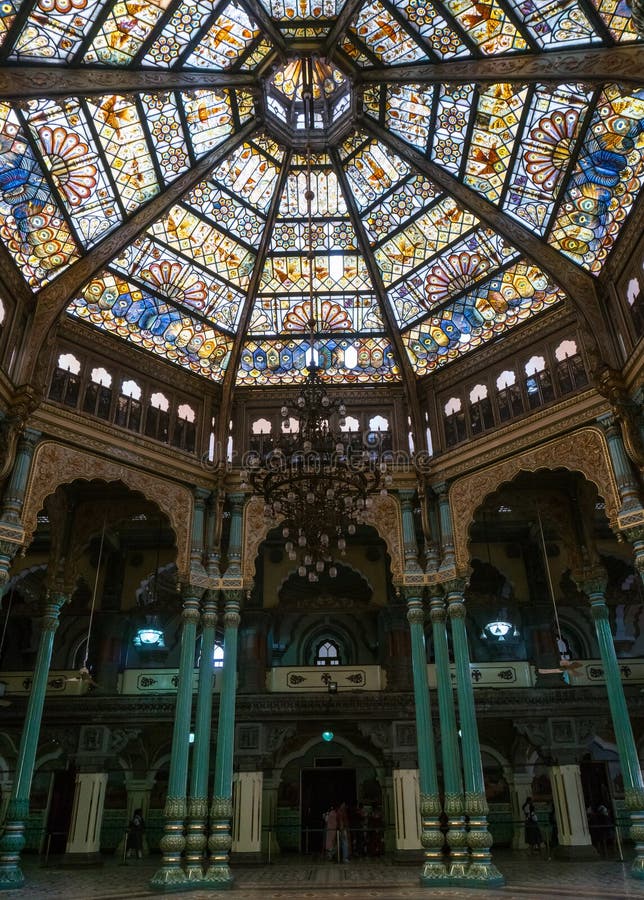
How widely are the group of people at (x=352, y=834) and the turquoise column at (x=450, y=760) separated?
4.04 meters

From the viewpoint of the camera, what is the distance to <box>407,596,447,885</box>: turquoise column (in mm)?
10859

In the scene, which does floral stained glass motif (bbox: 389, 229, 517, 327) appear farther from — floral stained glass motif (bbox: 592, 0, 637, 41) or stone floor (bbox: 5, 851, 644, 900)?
stone floor (bbox: 5, 851, 644, 900)

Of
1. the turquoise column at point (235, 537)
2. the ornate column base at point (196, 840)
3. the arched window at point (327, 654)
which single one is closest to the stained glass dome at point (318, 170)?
the turquoise column at point (235, 537)

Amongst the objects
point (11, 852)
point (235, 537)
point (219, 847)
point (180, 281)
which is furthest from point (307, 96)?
point (11, 852)

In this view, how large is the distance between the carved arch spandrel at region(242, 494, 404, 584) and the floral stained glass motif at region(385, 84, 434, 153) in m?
6.86

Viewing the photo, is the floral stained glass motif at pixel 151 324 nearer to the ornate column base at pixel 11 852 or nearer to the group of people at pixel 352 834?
the ornate column base at pixel 11 852

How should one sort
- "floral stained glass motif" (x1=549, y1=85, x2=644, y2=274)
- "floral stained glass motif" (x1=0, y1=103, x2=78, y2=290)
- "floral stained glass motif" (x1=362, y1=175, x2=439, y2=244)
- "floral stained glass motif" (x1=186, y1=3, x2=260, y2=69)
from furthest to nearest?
"floral stained glass motif" (x1=362, y1=175, x2=439, y2=244) < "floral stained glass motif" (x1=186, y1=3, x2=260, y2=69) < "floral stained glass motif" (x1=0, y1=103, x2=78, y2=290) < "floral stained glass motif" (x1=549, y1=85, x2=644, y2=274)

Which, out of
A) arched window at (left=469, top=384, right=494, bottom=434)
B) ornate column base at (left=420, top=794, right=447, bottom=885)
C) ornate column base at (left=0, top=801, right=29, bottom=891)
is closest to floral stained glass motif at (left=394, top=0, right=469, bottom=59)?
arched window at (left=469, top=384, right=494, bottom=434)

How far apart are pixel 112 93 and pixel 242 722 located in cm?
1336

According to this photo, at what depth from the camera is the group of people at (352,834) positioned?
14.7 meters

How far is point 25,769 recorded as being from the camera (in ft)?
36.1

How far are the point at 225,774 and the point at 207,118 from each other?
11608mm

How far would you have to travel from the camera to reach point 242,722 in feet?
51.6

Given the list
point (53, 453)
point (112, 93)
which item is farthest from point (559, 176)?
point (53, 453)
